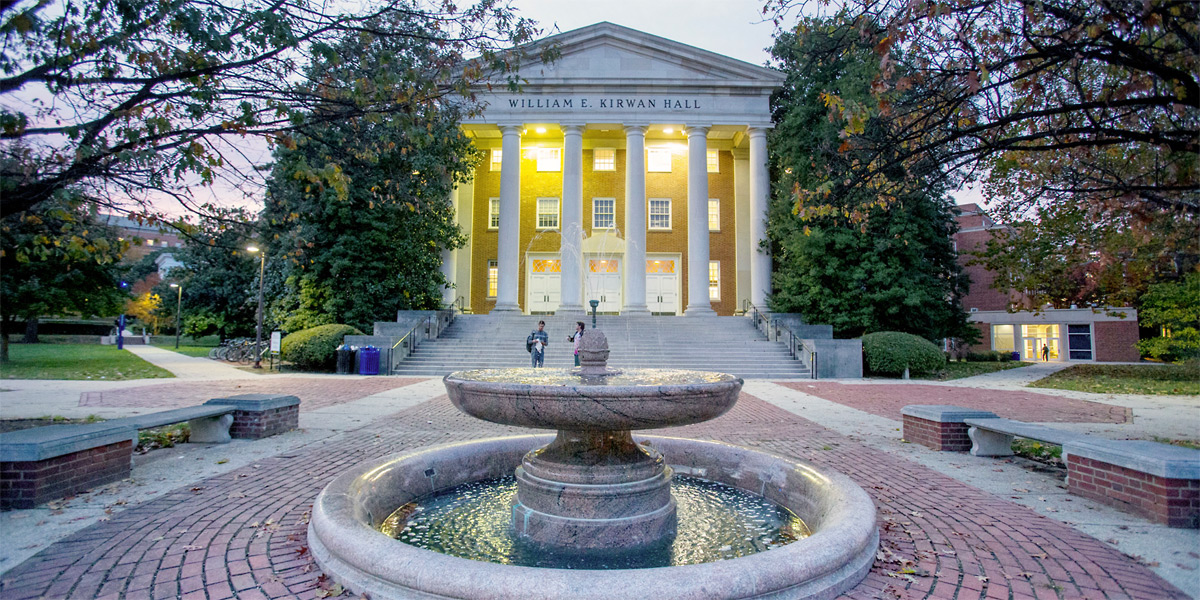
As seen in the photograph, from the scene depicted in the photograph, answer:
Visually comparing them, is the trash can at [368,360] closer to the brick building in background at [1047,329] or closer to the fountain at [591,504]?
the fountain at [591,504]

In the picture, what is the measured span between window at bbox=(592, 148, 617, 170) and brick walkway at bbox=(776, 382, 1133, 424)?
62.3ft

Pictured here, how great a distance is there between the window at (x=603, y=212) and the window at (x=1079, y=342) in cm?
3483

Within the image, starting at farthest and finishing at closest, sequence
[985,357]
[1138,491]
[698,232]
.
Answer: [985,357]
[698,232]
[1138,491]

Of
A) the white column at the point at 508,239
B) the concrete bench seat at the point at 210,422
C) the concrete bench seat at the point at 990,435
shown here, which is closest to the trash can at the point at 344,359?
the white column at the point at 508,239

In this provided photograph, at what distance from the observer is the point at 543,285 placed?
31.7 metres

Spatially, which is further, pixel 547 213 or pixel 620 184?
pixel 620 184

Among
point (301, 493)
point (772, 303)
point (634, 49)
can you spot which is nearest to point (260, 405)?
point (301, 493)

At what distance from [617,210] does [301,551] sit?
94.8 feet

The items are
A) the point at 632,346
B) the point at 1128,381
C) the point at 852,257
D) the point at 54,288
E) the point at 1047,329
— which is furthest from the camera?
the point at 1047,329

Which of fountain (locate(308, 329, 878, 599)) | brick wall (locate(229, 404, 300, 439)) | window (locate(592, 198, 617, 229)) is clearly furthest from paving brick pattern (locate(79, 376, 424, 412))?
window (locate(592, 198, 617, 229))

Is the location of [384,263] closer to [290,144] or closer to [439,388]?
[439,388]

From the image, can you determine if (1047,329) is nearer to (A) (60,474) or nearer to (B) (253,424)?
(B) (253,424)

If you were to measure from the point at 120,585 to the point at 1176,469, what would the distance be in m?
7.05

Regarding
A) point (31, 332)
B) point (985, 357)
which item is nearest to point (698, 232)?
point (985, 357)
